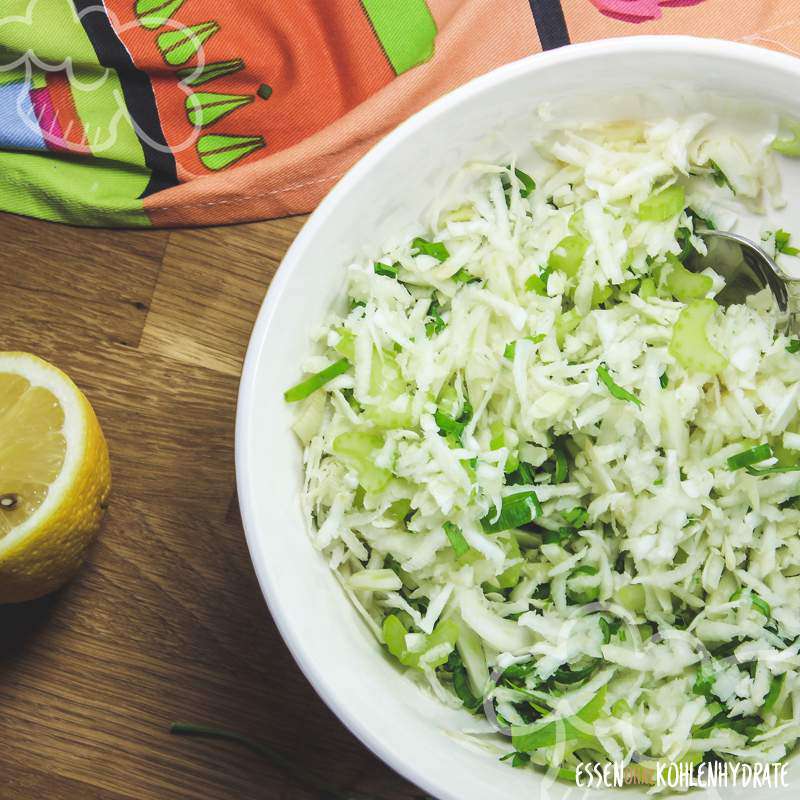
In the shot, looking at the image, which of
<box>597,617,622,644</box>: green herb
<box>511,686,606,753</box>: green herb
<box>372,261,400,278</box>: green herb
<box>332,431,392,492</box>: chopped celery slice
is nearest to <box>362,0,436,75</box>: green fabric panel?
<box>372,261,400,278</box>: green herb

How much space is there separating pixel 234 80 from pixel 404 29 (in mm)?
273

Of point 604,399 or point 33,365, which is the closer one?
point 604,399

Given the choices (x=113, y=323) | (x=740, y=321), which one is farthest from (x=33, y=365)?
(x=740, y=321)

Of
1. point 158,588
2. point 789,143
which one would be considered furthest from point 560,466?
point 158,588

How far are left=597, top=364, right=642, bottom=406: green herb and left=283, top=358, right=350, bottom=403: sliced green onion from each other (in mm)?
317

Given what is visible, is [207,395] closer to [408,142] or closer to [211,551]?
[211,551]

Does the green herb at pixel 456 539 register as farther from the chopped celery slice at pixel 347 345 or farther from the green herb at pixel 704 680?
the green herb at pixel 704 680

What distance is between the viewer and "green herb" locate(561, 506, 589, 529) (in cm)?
112

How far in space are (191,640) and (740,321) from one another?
91 centimetres

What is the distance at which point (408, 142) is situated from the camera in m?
1.08

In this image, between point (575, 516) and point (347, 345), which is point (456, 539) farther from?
point (347, 345)

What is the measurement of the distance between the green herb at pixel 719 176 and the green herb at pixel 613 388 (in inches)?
12.6

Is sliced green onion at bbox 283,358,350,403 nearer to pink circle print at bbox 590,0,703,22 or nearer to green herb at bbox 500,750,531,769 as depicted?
green herb at bbox 500,750,531,769

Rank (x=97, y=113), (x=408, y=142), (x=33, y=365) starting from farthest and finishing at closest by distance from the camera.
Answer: (x=97, y=113) < (x=33, y=365) < (x=408, y=142)
